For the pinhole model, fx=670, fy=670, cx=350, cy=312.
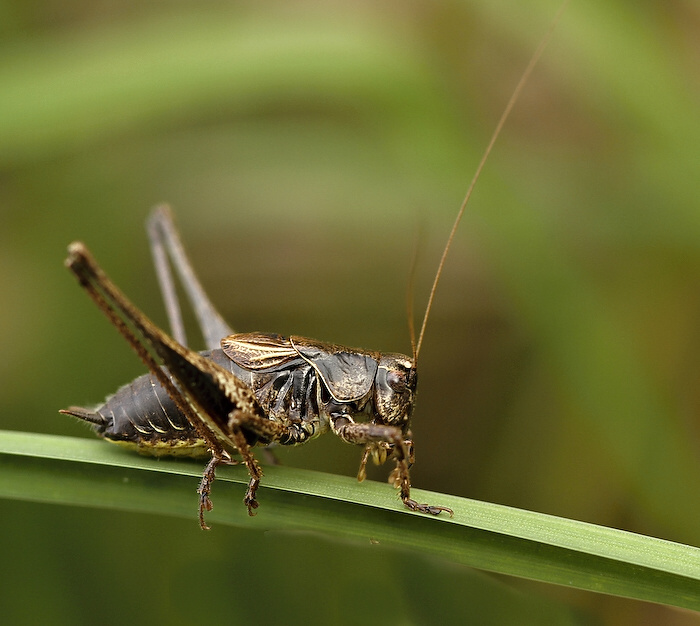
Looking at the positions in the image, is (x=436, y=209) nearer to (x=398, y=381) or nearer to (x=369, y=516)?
(x=398, y=381)

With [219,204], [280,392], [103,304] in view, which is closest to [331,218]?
[219,204]

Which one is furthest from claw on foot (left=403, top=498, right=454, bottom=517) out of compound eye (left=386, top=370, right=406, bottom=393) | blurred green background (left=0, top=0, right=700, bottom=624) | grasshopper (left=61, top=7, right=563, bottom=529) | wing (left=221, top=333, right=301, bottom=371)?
blurred green background (left=0, top=0, right=700, bottom=624)

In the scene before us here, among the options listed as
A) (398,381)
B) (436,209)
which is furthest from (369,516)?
(436,209)

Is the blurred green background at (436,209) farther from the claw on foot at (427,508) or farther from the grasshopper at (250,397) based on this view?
the claw on foot at (427,508)

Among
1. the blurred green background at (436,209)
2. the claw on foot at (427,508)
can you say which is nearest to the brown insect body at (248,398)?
the claw on foot at (427,508)

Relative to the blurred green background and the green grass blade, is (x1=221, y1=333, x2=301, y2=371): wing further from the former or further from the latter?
the blurred green background
